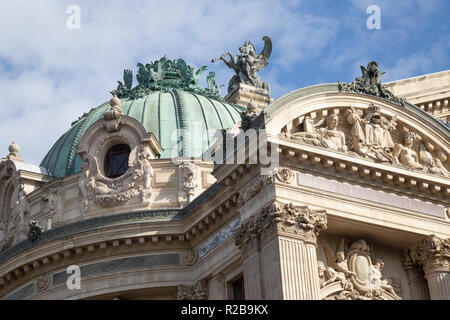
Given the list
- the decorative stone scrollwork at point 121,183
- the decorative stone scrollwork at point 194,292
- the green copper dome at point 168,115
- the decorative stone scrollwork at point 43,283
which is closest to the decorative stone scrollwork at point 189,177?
the decorative stone scrollwork at point 121,183

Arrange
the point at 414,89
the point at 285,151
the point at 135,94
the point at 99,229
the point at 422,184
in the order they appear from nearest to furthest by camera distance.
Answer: the point at 285,151
the point at 422,184
the point at 99,229
the point at 135,94
the point at 414,89

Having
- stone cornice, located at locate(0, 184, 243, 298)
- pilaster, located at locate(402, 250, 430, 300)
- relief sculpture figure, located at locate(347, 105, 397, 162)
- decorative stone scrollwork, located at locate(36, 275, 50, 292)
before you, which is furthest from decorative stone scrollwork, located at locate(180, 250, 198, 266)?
pilaster, located at locate(402, 250, 430, 300)

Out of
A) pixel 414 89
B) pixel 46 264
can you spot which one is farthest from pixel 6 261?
pixel 414 89

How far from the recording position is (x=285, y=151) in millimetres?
30062

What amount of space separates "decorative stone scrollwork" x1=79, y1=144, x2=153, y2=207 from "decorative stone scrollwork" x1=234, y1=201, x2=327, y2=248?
8.00 meters

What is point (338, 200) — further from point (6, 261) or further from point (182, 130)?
point (6, 261)

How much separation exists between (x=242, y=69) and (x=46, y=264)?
1458 cm

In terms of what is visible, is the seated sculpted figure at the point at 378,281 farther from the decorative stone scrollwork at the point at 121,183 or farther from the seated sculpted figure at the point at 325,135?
the decorative stone scrollwork at the point at 121,183

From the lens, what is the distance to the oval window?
38.0 meters

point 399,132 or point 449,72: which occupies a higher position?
point 449,72

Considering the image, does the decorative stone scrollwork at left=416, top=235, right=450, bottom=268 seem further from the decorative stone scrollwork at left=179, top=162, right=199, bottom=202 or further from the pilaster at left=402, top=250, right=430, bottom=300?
the decorative stone scrollwork at left=179, top=162, right=199, bottom=202

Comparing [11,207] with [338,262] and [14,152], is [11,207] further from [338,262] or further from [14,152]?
[338,262]

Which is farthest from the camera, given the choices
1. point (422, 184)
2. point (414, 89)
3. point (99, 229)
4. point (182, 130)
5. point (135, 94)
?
point (414, 89)

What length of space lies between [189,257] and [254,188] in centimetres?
569
